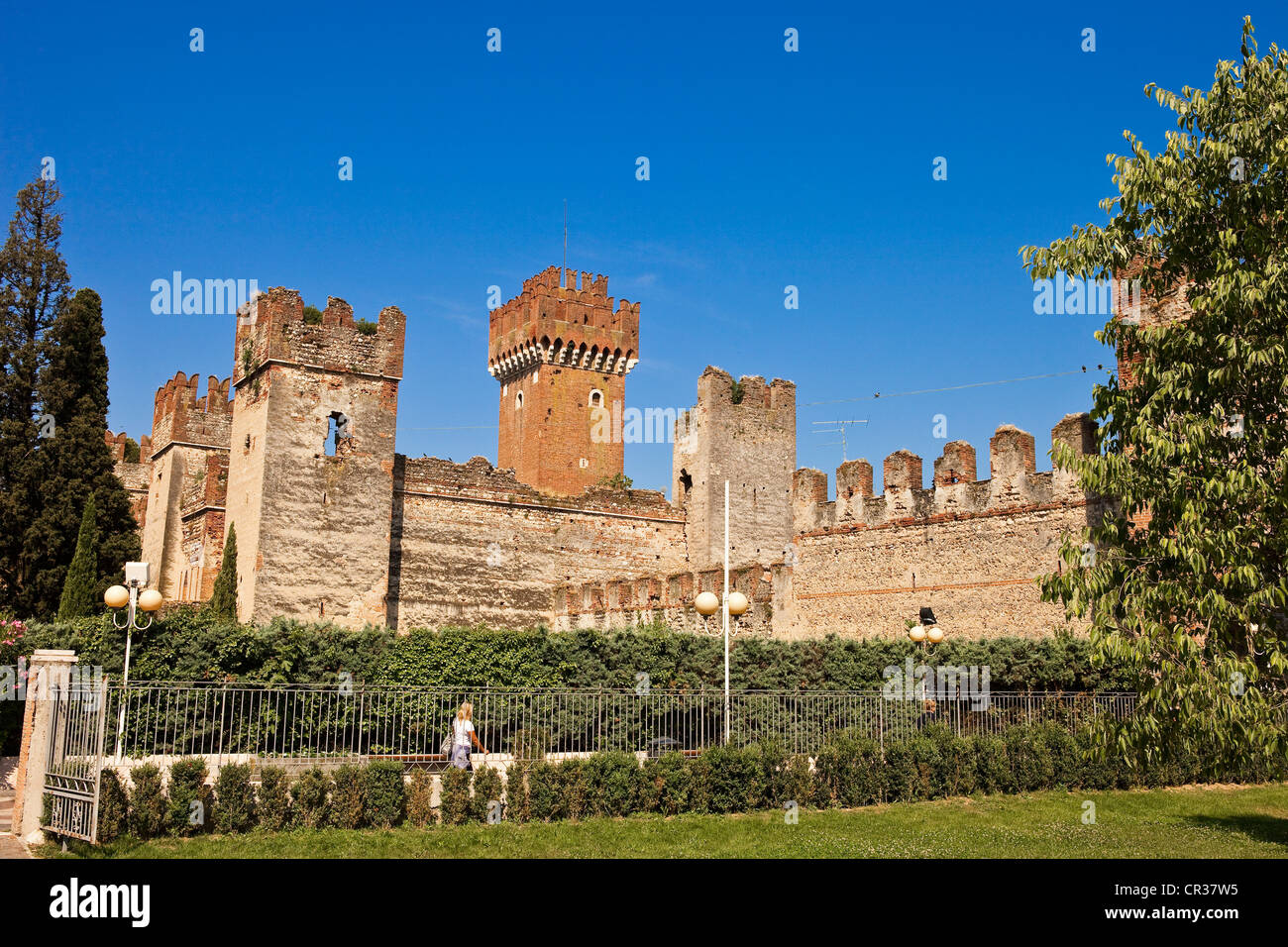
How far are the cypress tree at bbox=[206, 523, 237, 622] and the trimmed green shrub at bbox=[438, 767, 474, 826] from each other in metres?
15.2

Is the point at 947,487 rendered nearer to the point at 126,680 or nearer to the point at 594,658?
the point at 594,658

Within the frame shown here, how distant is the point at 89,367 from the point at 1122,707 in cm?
2831

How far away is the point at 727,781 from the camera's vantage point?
15.7m

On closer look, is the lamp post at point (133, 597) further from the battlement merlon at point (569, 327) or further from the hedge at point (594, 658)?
the battlement merlon at point (569, 327)

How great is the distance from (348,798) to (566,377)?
135 ft

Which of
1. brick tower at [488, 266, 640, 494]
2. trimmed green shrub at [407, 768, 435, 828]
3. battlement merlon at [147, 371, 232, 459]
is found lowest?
Answer: trimmed green shrub at [407, 768, 435, 828]

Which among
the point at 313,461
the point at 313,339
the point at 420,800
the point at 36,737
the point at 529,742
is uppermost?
the point at 313,339

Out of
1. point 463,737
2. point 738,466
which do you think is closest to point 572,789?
point 463,737

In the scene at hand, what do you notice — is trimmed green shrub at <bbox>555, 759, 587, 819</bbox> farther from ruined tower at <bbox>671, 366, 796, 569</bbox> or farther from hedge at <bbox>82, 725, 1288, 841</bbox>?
ruined tower at <bbox>671, 366, 796, 569</bbox>

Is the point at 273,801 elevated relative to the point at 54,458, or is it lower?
lower

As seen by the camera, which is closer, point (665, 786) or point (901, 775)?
point (665, 786)

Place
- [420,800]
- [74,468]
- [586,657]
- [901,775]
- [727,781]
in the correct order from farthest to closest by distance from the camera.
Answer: [74,468] < [586,657] < [901,775] < [727,781] < [420,800]

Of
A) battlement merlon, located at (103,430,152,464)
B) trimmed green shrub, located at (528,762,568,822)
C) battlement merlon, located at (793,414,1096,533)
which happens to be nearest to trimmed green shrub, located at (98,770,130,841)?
trimmed green shrub, located at (528,762,568,822)

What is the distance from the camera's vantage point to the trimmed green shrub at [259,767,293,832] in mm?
13531
